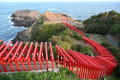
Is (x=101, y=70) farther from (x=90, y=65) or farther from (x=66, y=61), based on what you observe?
(x=66, y=61)

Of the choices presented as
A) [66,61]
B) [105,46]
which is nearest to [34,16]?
[105,46]

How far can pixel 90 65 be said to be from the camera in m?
8.45

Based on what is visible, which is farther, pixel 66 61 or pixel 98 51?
pixel 98 51

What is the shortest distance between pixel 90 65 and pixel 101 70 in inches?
35.9

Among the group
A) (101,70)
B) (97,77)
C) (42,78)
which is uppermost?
(42,78)

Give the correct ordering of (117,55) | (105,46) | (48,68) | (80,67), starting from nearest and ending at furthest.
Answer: (48,68) → (80,67) → (117,55) → (105,46)

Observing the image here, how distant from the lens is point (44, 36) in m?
19.9

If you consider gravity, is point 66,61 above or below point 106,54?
above

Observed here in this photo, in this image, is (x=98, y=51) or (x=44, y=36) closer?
(x=98, y=51)

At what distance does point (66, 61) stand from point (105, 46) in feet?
26.1

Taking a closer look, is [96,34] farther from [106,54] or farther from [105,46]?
[106,54]

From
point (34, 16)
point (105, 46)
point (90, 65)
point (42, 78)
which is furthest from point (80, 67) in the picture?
point (34, 16)

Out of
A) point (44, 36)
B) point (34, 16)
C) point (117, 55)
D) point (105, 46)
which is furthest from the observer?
point (34, 16)

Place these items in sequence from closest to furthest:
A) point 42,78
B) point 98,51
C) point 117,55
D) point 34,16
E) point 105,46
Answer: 1. point 42,78
2. point 117,55
3. point 98,51
4. point 105,46
5. point 34,16
